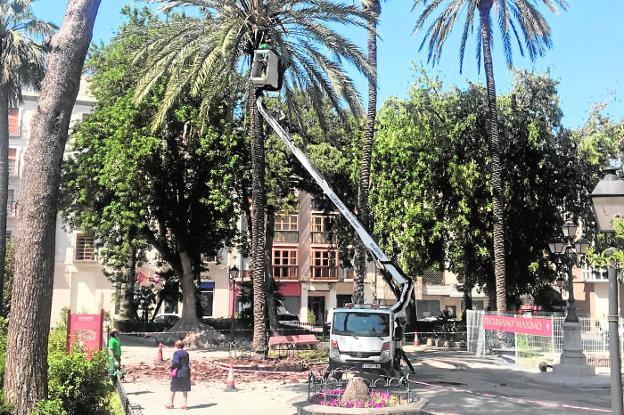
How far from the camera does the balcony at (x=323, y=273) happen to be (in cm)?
5125

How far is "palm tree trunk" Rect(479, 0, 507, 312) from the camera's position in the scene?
24109 millimetres

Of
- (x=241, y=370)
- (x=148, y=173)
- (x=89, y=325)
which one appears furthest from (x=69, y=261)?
(x=89, y=325)

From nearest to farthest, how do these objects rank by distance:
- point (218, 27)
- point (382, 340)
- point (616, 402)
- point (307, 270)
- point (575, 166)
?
point (616, 402)
point (382, 340)
point (218, 27)
point (575, 166)
point (307, 270)

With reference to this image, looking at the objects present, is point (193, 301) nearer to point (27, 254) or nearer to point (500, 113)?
point (500, 113)

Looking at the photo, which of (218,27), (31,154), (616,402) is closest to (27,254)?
(31,154)

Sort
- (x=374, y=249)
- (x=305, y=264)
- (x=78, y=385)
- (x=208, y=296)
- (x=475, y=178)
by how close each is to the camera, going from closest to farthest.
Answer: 1. (x=78, y=385)
2. (x=374, y=249)
3. (x=475, y=178)
4. (x=208, y=296)
5. (x=305, y=264)

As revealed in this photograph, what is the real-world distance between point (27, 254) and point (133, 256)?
89.1ft

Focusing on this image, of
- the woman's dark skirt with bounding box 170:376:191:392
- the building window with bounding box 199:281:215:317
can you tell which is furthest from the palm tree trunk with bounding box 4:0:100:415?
the building window with bounding box 199:281:215:317

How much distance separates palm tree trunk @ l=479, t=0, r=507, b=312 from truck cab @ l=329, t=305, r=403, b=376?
360 inches

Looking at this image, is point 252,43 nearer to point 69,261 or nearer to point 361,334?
point 361,334

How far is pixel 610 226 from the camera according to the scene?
6.41 m

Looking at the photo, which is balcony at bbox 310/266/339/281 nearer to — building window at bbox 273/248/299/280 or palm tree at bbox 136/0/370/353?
building window at bbox 273/248/299/280

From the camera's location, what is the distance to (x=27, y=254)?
7.08 metres

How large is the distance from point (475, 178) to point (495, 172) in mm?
3127
